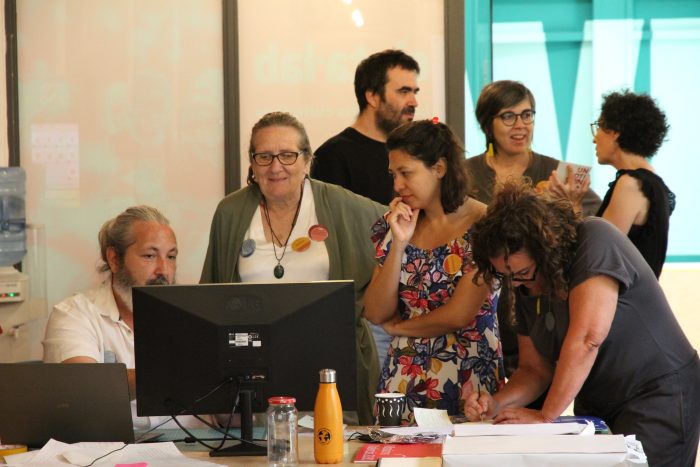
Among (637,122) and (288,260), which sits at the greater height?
(637,122)

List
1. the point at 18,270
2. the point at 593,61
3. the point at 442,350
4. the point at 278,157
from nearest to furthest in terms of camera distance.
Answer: the point at 442,350
the point at 278,157
the point at 18,270
the point at 593,61

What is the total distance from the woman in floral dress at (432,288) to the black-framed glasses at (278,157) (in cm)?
41

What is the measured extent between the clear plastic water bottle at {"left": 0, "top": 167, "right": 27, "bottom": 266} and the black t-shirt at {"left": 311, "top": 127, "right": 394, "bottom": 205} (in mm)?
1593

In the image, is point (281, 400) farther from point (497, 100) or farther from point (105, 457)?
point (497, 100)

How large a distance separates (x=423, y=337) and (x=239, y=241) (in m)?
0.79

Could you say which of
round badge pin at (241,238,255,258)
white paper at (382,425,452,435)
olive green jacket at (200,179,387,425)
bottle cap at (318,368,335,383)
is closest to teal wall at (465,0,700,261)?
olive green jacket at (200,179,387,425)

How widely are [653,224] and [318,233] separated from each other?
1.31 m

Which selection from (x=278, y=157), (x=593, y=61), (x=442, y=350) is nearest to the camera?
(x=442, y=350)

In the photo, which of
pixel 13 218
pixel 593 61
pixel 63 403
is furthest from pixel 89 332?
pixel 593 61

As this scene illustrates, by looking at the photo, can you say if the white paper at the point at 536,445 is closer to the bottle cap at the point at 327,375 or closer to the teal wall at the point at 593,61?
the bottle cap at the point at 327,375

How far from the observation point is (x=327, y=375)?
221cm

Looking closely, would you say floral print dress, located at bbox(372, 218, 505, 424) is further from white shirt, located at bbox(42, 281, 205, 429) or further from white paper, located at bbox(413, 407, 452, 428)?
white shirt, located at bbox(42, 281, 205, 429)

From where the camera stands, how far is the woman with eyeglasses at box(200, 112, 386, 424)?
3254mm

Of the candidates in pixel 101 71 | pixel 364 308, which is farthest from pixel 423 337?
pixel 101 71
